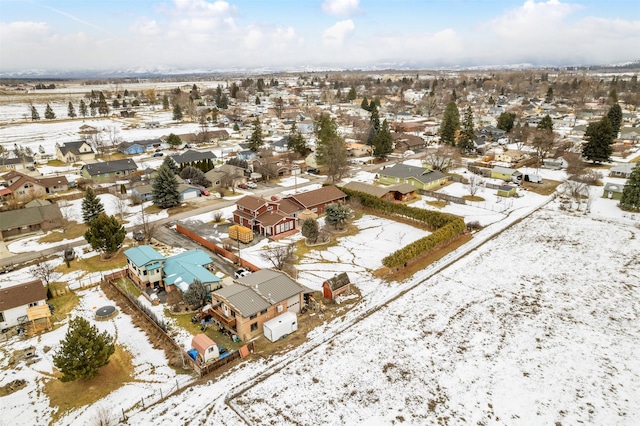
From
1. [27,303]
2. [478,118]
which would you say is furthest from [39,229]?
[478,118]

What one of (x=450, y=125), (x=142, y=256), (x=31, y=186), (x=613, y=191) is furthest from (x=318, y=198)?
(x=450, y=125)

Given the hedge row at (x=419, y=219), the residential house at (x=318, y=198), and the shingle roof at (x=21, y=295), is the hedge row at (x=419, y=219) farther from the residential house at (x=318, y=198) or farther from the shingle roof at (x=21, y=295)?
the shingle roof at (x=21, y=295)

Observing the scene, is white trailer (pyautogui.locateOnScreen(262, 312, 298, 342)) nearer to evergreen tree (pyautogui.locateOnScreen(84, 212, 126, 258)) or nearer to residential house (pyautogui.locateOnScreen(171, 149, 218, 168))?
evergreen tree (pyautogui.locateOnScreen(84, 212, 126, 258))

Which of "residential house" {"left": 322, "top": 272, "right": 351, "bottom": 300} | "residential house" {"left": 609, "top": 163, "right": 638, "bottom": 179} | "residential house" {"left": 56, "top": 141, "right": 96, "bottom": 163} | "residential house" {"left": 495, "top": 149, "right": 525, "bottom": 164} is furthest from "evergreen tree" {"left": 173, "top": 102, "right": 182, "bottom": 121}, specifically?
"residential house" {"left": 609, "top": 163, "right": 638, "bottom": 179}

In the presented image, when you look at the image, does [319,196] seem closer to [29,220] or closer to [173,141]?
[29,220]

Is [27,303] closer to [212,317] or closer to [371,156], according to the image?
[212,317]

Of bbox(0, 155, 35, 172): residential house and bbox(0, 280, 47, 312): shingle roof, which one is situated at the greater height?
bbox(0, 155, 35, 172): residential house
